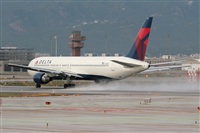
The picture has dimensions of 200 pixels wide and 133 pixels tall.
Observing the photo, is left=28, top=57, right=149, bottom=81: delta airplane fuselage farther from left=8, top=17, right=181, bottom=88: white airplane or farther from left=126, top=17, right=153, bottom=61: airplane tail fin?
left=126, top=17, right=153, bottom=61: airplane tail fin

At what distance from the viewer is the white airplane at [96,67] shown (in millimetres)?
97688

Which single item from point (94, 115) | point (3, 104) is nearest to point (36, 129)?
point (94, 115)

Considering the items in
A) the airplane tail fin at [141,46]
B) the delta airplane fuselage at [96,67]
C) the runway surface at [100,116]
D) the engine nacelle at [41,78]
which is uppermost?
the airplane tail fin at [141,46]

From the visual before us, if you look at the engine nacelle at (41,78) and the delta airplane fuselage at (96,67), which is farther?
the engine nacelle at (41,78)

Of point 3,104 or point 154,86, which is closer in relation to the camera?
point 3,104

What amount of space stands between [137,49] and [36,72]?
15.7m

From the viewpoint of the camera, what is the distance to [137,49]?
98000 mm

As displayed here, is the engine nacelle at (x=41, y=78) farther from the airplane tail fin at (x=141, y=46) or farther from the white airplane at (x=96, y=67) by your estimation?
the airplane tail fin at (x=141, y=46)

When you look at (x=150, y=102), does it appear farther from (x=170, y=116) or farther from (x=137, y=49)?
(x=137, y=49)

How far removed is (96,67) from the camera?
333 feet

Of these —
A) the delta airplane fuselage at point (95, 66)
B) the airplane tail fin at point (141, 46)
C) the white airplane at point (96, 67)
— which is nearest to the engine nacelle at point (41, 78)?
the white airplane at point (96, 67)

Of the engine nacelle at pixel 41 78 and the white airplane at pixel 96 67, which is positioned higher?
the white airplane at pixel 96 67

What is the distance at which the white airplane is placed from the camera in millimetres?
97688

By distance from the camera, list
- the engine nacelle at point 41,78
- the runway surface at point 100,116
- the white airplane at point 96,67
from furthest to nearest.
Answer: the engine nacelle at point 41,78
the white airplane at point 96,67
the runway surface at point 100,116
